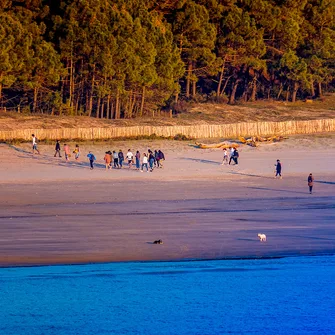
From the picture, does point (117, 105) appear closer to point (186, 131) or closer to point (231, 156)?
point (186, 131)

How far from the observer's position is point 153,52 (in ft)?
211

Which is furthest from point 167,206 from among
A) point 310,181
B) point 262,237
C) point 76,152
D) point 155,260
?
point 76,152

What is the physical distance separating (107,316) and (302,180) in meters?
20.6

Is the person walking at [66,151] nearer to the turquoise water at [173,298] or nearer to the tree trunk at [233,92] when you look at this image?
the turquoise water at [173,298]

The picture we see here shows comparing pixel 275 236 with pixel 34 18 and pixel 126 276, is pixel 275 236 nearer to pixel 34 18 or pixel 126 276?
pixel 126 276

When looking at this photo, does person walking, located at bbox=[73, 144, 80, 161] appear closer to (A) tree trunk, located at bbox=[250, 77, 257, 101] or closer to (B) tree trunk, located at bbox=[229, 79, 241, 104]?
(B) tree trunk, located at bbox=[229, 79, 241, 104]

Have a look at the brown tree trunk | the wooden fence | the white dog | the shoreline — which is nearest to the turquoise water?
the shoreline

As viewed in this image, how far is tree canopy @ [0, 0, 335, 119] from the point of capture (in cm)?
6212

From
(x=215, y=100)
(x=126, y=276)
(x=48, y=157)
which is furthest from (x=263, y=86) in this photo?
(x=126, y=276)

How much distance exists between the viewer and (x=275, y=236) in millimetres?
27109

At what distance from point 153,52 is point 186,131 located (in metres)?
11.0

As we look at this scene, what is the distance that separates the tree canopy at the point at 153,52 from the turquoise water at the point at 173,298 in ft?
116

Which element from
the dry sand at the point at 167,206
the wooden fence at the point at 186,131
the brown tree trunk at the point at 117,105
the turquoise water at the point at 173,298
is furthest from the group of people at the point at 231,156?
the turquoise water at the point at 173,298

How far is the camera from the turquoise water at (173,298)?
21.6 meters
